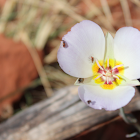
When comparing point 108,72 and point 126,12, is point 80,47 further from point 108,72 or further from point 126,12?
point 126,12

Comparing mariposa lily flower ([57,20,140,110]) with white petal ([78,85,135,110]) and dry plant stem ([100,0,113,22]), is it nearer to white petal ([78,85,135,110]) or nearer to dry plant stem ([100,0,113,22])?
white petal ([78,85,135,110])

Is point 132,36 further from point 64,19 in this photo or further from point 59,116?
point 64,19

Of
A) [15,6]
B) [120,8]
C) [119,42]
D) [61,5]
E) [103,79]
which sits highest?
[15,6]

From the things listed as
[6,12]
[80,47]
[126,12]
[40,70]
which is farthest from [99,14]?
[80,47]

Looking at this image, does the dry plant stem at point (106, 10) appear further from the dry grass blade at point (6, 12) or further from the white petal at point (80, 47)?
the white petal at point (80, 47)

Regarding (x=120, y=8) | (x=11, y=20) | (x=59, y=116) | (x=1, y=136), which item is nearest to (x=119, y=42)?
(x=59, y=116)

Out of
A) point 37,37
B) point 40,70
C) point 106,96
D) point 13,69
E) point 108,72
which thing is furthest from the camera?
point 37,37
